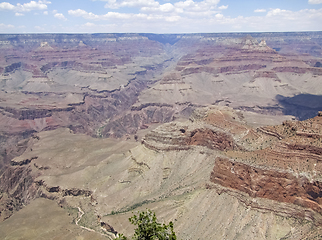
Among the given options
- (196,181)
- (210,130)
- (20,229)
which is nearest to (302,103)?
(210,130)

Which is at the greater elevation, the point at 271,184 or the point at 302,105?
the point at 271,184

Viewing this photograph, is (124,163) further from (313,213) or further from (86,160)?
(313,213)

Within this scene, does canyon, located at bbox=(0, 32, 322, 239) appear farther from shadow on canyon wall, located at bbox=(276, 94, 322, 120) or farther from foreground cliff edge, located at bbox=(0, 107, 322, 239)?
shadow on canyon wall, located at bbox=(276, 94, 322, 120)

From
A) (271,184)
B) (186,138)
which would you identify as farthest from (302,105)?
(271,184)

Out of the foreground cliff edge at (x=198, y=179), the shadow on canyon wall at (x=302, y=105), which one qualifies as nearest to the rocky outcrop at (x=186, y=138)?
the foreground cliff edge at (x=198, y=179)

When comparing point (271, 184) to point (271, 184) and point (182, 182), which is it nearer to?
point (271, 184)

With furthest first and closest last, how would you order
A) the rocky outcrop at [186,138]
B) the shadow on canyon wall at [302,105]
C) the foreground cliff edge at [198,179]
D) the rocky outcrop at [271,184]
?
the shadow on canyon wall at [302,105]
the rocky outcrop at [186,138]
the foreground cliff edge at [198,179]
the rocky outcrop at [271,184]

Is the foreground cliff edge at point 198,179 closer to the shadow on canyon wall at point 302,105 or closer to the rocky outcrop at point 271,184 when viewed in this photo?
the rocky outcrop at point 271,184

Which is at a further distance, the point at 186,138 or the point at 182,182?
the point at 186,138
